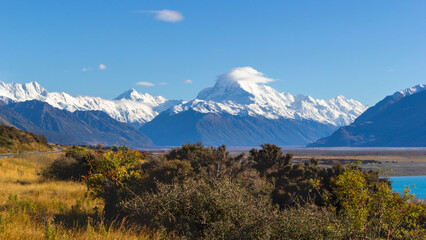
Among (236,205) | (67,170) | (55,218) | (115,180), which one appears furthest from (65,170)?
(236,205)

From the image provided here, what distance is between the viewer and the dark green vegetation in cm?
887

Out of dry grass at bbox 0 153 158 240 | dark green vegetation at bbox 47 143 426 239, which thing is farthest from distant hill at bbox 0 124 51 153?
dark green vegetation at bbox 47 143 426 239

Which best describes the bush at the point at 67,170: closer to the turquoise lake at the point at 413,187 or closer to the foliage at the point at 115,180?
the foliage at the point at 115,180

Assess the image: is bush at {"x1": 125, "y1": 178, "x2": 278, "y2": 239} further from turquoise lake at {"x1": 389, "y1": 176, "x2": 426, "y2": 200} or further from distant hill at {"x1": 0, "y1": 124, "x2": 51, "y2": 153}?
distant hill at {"x1": 0, "y1": 124, "x2": 51, "y2": 153}

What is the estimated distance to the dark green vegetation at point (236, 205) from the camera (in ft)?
29.1

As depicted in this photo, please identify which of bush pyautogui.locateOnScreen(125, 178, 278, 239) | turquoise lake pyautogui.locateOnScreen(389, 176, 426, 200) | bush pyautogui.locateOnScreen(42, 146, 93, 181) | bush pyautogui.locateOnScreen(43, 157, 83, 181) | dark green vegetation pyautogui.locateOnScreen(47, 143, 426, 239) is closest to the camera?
dark green vegetation pyautogui.locateOnScreen(47, 143, 426, 239)

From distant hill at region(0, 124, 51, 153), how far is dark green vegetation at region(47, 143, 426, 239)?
52.8m

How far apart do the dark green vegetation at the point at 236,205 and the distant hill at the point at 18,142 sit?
5276cm

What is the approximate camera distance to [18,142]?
70000 mm

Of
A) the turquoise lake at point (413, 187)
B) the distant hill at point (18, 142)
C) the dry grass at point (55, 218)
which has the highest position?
the distant hill at point (18, 142)

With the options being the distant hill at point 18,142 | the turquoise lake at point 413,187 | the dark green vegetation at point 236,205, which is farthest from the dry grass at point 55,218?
the distant hill at point 18,142

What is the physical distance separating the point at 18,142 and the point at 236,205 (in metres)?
70.5

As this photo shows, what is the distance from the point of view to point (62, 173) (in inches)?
1113

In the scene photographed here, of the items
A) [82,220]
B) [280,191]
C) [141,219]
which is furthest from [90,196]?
[280,191]
